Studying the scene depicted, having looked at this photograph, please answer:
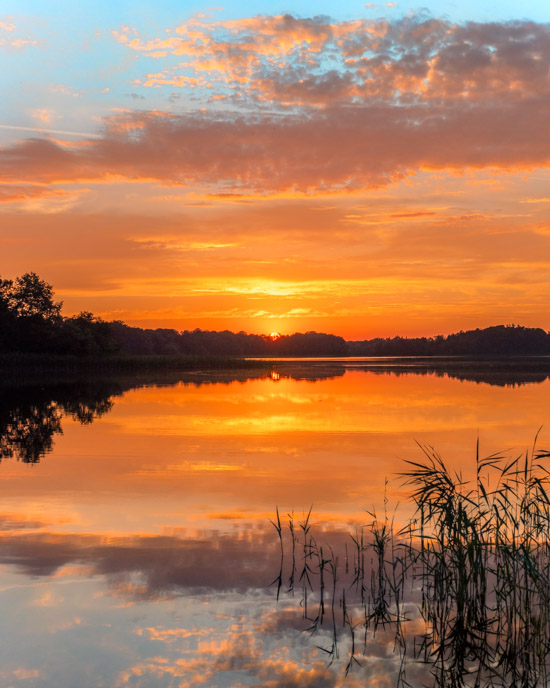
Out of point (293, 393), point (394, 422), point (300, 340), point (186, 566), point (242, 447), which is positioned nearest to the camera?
point (186, 566)

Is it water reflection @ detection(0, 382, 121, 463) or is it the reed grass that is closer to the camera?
the reed grass

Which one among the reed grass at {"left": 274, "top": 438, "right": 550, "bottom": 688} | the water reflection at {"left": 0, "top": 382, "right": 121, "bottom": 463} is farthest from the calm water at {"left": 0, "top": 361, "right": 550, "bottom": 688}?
the reed grass at {"left": 274, "top": 438, "right": 550, "bottom": 688}

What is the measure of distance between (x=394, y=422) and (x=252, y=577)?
53.8 feet

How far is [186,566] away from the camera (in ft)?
27.7

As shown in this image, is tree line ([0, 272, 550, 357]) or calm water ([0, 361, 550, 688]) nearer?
calm water ([0, 361, 550, 688])

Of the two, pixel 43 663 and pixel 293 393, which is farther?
pixel 293 393

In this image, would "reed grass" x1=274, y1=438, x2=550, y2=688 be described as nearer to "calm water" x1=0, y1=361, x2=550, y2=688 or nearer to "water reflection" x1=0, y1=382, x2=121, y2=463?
"calm water" x1=0, y1=361, x2=550, y2=688

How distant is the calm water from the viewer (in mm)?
6062

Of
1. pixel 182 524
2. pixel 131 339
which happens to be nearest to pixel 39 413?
pixel 182 524

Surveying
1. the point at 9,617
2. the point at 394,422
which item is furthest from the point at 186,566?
the point at 394,422

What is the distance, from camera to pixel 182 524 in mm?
10508

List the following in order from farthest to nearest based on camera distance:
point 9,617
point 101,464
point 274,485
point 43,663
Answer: point 101,464 < point 274,485 < point 9,617 < point 43,663

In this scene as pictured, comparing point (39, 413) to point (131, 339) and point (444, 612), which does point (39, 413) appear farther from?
point (131, 339)

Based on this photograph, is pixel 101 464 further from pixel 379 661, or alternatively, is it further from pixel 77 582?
pixel 379 661
